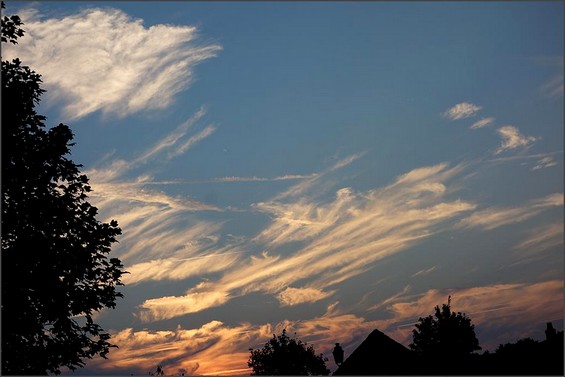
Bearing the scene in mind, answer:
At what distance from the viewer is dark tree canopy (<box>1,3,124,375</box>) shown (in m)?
20.3

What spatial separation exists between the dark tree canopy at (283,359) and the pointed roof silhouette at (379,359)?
59192 mm

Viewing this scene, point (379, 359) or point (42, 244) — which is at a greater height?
point (42, 244)

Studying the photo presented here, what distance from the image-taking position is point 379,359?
4078 cm

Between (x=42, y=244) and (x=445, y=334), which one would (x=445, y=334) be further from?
(x=42, y=244)

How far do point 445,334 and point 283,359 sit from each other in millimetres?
29496

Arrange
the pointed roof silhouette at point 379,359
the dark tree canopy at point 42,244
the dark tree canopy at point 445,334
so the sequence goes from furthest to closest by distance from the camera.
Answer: the dark tree canopy at point 445,334
the pointed roof silhouette at point 379,359
the dark tree canopy at point 42,244

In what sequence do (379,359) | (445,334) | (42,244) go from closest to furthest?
(42,244) → (379,359) → (445,334)

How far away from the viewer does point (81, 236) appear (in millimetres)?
21781

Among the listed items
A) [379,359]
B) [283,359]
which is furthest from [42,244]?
[283,359]

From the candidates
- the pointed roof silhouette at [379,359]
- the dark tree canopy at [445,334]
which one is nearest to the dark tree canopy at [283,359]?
the dark tree canopy at [445,334]

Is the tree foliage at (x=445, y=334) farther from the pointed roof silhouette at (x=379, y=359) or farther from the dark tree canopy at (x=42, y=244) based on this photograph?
the dark tree canopy at (x=42, y=244)

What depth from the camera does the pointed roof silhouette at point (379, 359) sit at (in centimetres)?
3978

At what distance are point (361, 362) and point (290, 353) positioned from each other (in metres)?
63.8

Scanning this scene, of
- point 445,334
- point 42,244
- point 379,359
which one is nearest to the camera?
point 42,244
